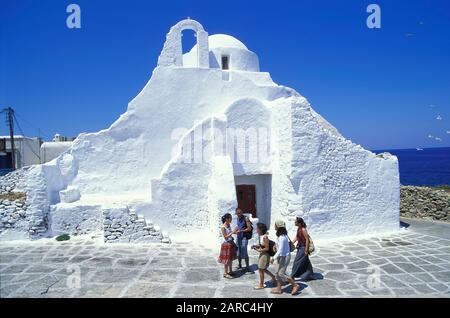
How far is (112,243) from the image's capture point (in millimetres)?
9906

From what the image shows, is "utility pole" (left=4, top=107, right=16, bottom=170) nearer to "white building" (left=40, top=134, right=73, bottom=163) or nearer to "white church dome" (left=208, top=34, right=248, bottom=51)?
"white building" (left=40, top=134, right=73, bottom=163)

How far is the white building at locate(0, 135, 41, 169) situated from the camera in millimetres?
24117

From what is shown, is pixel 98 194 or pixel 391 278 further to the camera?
pixel 98 194

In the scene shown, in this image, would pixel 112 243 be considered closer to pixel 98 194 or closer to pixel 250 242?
pixel 98 194

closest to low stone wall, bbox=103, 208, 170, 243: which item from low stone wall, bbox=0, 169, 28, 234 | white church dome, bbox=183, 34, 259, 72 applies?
low stone wall, bbox=0, 169, 28, 234

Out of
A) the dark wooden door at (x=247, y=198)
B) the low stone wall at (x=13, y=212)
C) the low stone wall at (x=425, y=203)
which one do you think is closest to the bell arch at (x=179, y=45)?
the dark wooden door at (x=247, y=198)

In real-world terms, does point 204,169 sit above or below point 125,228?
above

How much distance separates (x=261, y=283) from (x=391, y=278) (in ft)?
9.17

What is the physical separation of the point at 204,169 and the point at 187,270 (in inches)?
159

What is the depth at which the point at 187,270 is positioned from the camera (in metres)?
7.70

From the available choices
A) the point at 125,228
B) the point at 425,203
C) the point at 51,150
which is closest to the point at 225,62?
the point at 125,228

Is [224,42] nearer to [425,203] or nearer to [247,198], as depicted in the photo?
[247,198]

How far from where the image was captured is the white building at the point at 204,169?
10.4m
